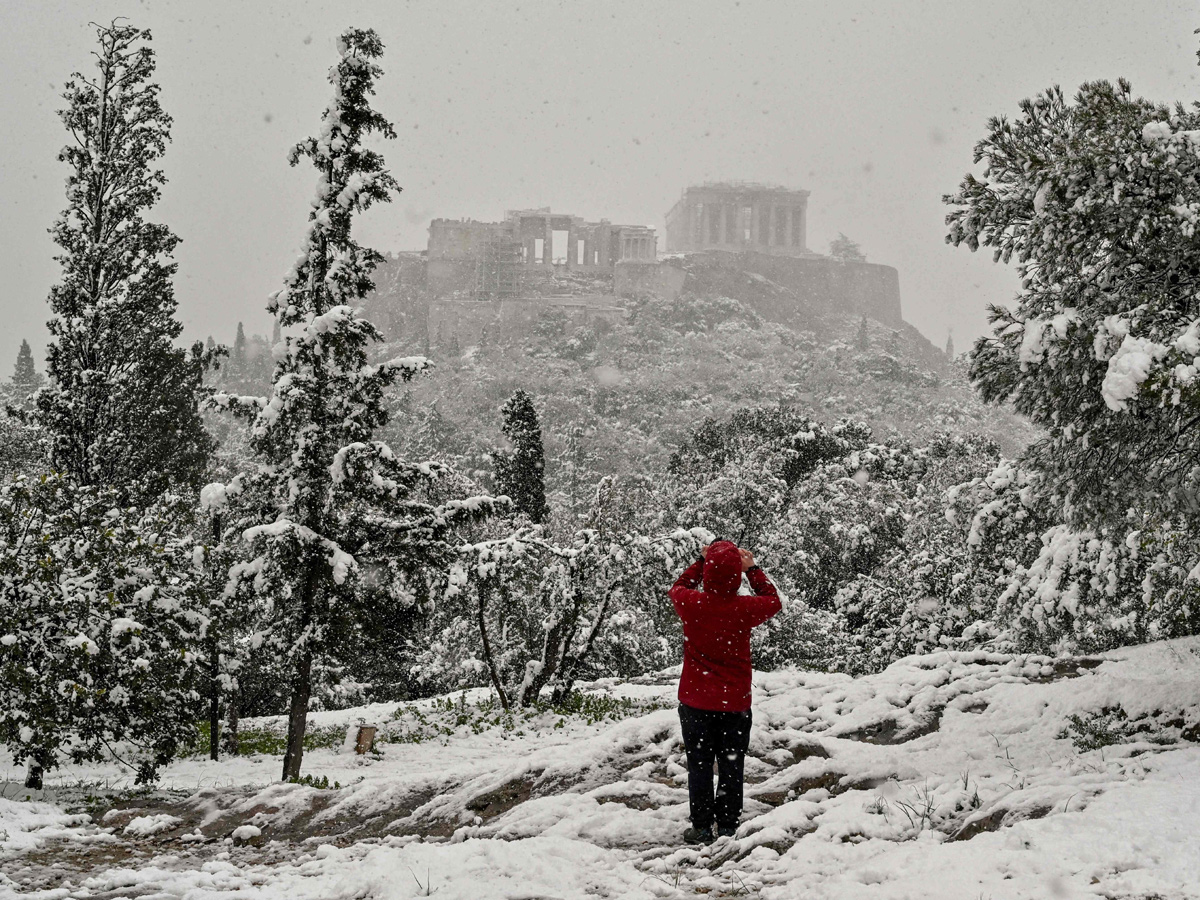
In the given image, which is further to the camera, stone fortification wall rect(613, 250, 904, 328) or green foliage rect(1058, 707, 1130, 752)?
stone fortification wall rect(613, 250, 904, 328)

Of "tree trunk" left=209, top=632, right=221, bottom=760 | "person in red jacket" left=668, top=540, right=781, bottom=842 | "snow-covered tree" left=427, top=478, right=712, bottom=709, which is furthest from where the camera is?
"snow-covered tree" left=427, top=478, right=712, bottom=709

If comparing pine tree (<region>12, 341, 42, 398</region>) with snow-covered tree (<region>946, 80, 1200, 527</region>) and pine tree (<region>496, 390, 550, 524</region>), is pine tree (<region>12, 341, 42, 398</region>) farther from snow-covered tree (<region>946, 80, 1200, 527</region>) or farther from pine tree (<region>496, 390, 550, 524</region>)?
snow-covered tree (<region>946, 80, 1200, 527</region>)

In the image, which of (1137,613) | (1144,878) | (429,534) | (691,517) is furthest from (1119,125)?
(691,517)

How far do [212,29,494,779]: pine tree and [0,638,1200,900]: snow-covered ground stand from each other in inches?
147

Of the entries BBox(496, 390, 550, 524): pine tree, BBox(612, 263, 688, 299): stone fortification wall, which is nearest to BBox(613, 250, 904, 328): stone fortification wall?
BBox(612, 263, 688, 299): stone fortification wall

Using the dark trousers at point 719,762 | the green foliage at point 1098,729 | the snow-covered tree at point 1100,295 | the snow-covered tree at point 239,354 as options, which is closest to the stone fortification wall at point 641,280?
the snow-covered tree at point 239,354

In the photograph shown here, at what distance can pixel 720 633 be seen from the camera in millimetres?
4965

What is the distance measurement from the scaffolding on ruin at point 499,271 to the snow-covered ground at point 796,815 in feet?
395

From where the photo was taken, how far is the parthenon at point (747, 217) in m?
160

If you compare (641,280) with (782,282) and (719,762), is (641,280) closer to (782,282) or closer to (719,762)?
(782,282)

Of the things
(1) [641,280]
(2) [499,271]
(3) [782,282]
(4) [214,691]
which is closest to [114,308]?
(4) [214,691]

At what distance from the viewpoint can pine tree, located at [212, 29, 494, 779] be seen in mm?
11555

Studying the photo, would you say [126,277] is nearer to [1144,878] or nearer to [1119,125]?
[1119,125]

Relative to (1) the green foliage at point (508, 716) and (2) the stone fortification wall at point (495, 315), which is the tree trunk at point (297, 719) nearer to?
(1) the green foliage at point (508, 716)
